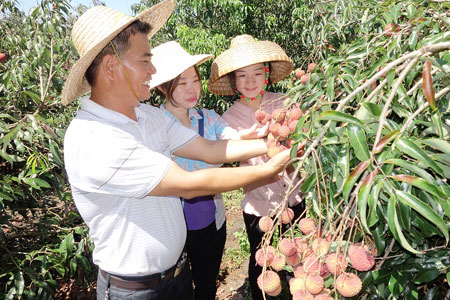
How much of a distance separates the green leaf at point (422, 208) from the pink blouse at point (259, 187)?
120cm

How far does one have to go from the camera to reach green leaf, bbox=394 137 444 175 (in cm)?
58

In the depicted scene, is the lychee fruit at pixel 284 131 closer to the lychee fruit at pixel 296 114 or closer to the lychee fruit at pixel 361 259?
the lychee fruit at pixel 296 114

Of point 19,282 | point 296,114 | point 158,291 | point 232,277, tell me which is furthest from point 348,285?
point 232,277

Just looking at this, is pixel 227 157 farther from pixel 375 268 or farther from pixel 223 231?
pixel 375 268

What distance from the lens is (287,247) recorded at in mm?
930

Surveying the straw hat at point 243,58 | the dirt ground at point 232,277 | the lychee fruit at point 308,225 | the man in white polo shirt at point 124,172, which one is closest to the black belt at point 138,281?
the man in white polo shirt at point 124,172

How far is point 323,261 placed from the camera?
2.70 feet

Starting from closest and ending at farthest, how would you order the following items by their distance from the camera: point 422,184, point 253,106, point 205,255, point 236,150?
point 422,184 < point 236,150 < point 205,255 < point 253,106

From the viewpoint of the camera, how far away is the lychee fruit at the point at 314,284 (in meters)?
0.82

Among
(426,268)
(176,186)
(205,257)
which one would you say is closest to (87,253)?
(205,257)

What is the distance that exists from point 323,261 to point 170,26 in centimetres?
501

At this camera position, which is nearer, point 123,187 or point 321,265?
point 321,265

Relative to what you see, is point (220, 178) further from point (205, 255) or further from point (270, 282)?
point (205, 255)

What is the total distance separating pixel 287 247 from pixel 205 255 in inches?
40.8
